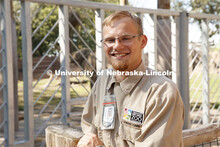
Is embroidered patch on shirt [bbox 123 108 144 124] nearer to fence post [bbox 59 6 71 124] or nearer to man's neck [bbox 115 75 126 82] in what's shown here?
man's neck [bbox 115 75 126 82]

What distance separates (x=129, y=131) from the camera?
1.21 metres

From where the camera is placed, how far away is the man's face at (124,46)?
1197mm

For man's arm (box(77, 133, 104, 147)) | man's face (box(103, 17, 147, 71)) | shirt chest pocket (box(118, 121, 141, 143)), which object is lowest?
man's arm (box(77, 133, 104, 147))

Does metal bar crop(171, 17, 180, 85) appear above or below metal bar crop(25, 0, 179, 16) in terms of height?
below

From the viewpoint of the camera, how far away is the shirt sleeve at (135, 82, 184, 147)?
108cm

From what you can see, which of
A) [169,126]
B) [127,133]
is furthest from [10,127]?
[169,126]

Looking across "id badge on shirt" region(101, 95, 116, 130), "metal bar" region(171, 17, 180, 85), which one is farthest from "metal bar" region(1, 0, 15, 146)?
"metal bar" region(171, 17, 180, 85)

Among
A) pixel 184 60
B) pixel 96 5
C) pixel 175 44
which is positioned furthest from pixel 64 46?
pixel 184 60

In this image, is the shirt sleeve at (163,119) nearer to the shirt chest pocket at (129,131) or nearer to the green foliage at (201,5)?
the shirt chest pocket at (129,131)

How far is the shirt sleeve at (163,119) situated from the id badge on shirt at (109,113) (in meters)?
0.16

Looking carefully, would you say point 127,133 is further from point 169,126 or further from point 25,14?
point 25,14

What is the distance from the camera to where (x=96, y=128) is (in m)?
1.44

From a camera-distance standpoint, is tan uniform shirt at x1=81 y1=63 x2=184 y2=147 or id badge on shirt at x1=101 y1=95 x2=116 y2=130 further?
id badge on shirt at x1=101 y1=95 x2=116 y2=130

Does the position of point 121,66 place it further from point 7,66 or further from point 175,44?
point 175,44
